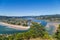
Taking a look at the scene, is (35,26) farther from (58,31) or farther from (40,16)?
(58,31)

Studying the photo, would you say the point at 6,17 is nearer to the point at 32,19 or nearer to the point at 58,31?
the point at 32,19

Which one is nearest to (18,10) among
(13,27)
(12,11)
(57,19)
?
(12,11)

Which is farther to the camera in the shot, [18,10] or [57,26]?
[57,26]

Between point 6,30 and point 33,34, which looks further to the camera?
point 6,30

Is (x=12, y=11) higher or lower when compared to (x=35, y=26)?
higher

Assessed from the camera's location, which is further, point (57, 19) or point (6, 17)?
point (57, 19)

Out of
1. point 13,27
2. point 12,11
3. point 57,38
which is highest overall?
point 12,11

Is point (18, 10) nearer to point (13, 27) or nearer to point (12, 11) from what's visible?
point (12, 11)

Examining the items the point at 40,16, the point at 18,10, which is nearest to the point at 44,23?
the point at 40,16

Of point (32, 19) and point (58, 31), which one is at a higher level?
point (32, 19)
